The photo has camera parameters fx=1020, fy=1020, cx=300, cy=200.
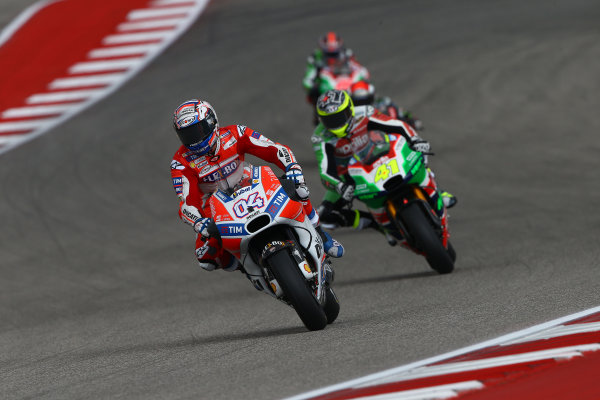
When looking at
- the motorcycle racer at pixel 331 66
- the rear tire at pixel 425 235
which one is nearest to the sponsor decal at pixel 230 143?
the rear tire at pixel 425 235

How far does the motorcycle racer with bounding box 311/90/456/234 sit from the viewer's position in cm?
1009

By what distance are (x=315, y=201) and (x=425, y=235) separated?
18.0ft

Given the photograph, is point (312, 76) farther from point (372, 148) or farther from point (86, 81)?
point (372, 148)

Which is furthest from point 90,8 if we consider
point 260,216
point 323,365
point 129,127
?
point 323,365

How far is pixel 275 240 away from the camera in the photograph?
7527 millimetres

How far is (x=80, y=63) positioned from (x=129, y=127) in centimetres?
310

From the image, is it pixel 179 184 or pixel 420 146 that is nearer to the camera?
pixel 179 184

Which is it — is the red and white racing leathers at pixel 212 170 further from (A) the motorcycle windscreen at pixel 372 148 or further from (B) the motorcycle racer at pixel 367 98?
(B) the motorcycle racer at pixel 367 98

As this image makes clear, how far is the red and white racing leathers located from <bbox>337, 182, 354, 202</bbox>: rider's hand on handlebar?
177 centimetres

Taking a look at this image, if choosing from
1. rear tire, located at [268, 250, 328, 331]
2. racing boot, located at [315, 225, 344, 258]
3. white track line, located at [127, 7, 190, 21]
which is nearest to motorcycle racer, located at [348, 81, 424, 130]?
racing boot, located at [315, 225, 344, 258]

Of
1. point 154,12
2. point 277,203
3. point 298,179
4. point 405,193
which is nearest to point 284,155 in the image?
point 298,179

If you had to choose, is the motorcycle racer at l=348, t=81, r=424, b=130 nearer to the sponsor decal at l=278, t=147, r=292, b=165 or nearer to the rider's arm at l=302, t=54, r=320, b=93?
the rider's arm at l=302, t=54, r=320, b=93

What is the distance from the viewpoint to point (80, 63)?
72.3ft

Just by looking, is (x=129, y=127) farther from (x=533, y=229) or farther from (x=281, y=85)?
(x=533, y=229)
